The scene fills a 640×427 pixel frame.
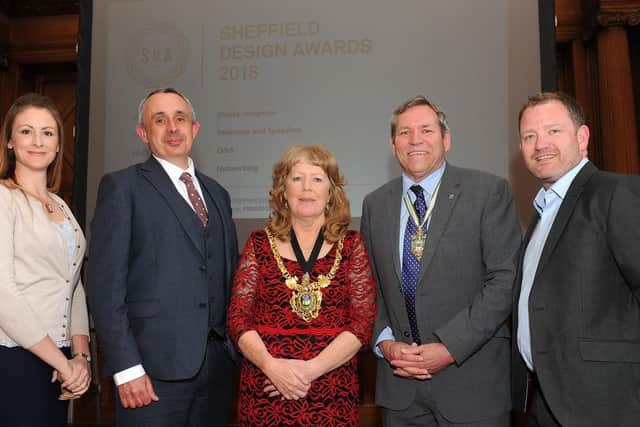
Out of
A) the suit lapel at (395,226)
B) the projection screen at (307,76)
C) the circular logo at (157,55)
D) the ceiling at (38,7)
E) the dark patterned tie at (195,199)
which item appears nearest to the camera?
A: the suit lapel at (395,226)

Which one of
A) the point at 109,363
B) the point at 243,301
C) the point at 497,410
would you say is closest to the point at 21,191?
the point at 109,363

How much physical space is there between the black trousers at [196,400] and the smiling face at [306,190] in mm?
672

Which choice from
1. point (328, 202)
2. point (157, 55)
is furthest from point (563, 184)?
point (157, 55)

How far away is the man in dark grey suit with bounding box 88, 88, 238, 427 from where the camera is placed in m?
2.27

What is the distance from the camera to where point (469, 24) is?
4.48m

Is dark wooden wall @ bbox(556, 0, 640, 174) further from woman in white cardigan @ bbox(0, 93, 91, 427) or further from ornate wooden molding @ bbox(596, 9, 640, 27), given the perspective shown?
woman in white cardigan @ bbox(0, 93, 91, 427)

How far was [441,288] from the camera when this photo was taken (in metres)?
2.34

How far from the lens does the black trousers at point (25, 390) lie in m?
2.15

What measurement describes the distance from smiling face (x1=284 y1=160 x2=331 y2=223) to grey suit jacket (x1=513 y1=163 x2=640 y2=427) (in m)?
0.85

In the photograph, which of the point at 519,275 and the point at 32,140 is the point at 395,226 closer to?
the point at 519,275

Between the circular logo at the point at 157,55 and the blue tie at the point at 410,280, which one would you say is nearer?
the blue tie at the point at 410,280

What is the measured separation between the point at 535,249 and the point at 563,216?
20 cm

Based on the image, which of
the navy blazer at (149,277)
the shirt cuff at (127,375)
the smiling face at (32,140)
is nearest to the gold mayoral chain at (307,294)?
the navy blazer at (149,277)

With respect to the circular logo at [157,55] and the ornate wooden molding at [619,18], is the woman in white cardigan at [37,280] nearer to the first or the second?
the circular logo at [157,55]
